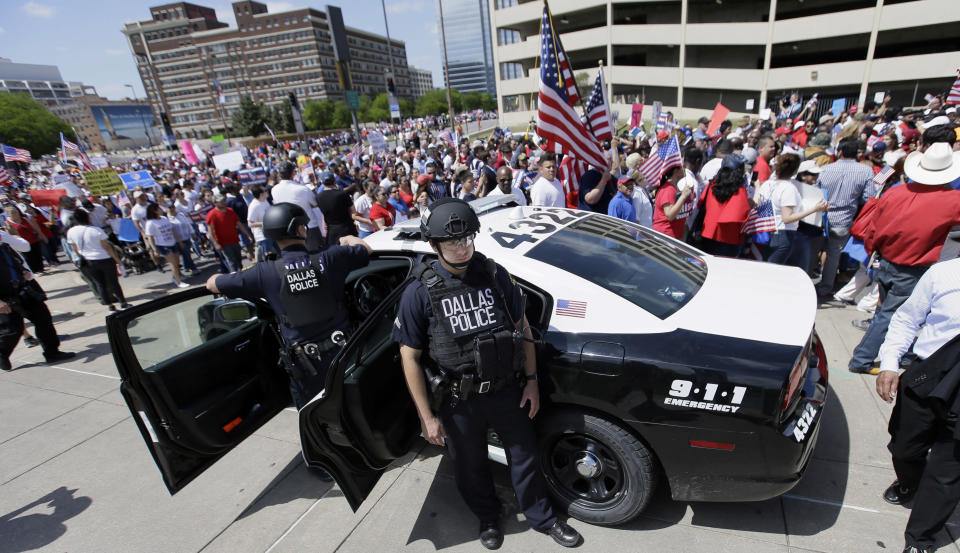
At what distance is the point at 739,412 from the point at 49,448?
17.4 feet

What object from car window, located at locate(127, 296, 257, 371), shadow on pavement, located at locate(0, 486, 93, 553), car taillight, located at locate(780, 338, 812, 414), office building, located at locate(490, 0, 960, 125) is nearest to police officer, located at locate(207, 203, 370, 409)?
car window, located at locate(127, 296, 257, 371)

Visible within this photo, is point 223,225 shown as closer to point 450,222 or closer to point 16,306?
point 16,306

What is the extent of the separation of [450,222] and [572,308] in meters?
0.87

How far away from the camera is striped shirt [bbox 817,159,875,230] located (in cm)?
469

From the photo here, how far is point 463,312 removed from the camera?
2111 mm

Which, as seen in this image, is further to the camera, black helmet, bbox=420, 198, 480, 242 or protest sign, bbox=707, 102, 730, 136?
protest sign, bbox=707, 102, 730, 136

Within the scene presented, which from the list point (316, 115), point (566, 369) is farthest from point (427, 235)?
point (316, 115)

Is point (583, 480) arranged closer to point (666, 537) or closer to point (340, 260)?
point (666, 537)

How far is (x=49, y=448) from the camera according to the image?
3.78m

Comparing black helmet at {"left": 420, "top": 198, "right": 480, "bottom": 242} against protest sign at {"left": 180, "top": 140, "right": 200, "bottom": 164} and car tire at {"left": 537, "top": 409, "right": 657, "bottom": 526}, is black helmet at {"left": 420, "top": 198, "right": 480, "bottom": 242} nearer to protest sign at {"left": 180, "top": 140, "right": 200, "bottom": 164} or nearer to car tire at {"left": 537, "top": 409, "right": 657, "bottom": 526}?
car tire at {"left": 537, "top": 409, "right": 657, "bottom": 526}

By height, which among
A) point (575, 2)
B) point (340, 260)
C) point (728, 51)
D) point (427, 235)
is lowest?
point (340, 260)

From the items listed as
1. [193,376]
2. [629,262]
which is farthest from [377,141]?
[629,262]

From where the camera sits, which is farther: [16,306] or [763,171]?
[763,171]

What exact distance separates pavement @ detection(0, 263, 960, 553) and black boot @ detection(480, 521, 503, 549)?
63 mm
